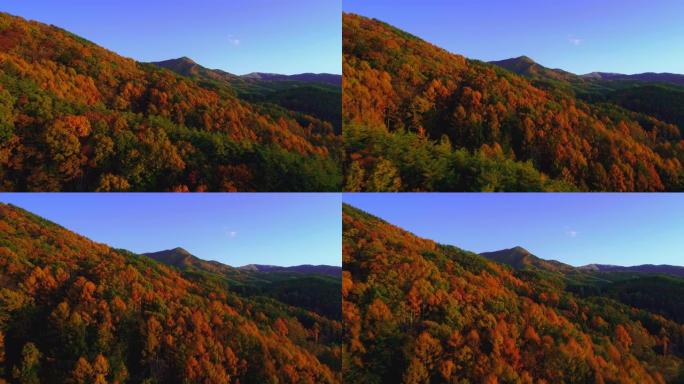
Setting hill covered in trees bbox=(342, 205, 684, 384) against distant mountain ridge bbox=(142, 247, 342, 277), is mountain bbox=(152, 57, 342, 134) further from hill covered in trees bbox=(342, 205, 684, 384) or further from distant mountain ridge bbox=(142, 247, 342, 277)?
distant mountain ridge bbox=(142, 247, 342, 277)

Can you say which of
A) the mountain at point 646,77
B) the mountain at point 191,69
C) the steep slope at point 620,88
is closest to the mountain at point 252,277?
the mountain at point 191,69

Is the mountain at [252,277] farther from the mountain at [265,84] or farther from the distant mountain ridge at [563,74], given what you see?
the distant mountain ridge at [563,74]

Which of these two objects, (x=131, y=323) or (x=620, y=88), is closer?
(x=131, y=323)

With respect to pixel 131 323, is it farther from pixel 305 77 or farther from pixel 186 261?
pixel 305 77

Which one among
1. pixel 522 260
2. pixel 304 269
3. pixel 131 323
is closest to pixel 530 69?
pixel 522 260

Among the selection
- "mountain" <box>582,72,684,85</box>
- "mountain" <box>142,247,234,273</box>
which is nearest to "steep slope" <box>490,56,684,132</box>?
"mountain" <box>582,72,684,85</box>
